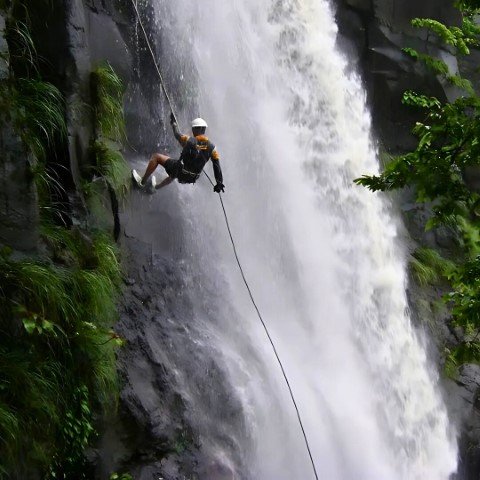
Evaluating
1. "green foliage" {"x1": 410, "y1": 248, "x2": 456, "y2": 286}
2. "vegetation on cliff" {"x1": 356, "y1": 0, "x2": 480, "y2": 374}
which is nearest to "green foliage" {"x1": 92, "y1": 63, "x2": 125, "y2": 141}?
"vegetation on cliff" {"x1": 356, "y1": 0, "x2": 480, "y2": 374}

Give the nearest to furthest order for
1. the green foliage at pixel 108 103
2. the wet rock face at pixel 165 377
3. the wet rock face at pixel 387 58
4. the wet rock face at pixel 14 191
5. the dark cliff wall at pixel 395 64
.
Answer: the wet rock face at pixel 14 191, the wet rock face at pixel 165 377, the green foliage at pixel 108 103, the dark cliff wall at pixel 395 64, the wet rock face at pixel 387 58

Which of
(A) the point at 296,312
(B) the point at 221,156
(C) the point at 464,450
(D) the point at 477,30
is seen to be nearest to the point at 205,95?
(B) the point at 221,156

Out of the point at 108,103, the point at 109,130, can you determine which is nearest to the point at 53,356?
the point at 109,130

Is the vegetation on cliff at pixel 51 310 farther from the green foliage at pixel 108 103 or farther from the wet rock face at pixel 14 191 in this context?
the green foliage at pixel 108 103

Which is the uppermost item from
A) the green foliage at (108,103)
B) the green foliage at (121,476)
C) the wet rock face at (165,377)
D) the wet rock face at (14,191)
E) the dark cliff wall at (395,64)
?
the dark cliff wall at (395,64)

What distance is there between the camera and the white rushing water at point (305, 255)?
7820 mm

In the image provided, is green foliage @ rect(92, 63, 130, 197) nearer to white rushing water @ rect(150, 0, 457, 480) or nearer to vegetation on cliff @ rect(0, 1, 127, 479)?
vegetation on cliff @ rect(0, 1, 127, 479)

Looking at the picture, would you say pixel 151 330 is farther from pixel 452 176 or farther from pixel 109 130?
pixel 452 176

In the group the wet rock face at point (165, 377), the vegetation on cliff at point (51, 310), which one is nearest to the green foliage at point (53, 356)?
the vegetation on cliff at point (51, 310)

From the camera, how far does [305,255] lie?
1005 cm

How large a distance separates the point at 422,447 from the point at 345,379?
1.75 m

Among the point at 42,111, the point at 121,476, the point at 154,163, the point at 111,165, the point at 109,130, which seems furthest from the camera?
the point at 154,163

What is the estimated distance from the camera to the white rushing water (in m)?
7.82

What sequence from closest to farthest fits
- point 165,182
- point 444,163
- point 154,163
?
1. point 444,163
2. point 154,163
3. point 165,182
